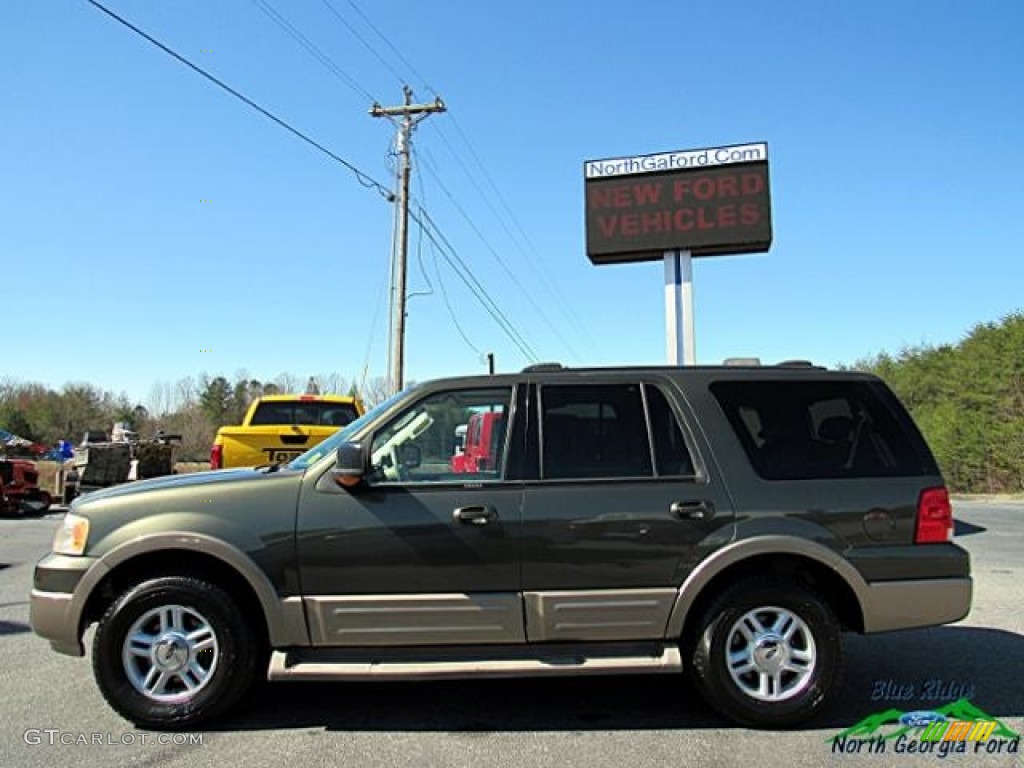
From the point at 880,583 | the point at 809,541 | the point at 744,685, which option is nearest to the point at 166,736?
the point at 744,685

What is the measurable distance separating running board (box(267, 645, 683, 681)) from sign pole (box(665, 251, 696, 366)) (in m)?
11.2

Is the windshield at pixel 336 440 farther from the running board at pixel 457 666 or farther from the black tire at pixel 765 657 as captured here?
the black tire at pixel 765 657

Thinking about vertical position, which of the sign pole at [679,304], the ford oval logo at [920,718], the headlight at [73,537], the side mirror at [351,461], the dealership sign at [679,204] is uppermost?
the dealership sign at [679,204]

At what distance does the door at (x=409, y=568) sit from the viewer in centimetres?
395

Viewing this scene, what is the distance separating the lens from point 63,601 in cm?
398

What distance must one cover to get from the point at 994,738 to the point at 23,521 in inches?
630

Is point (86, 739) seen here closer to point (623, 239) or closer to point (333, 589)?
point (333, 589)

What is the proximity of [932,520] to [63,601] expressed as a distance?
4678 millimetres

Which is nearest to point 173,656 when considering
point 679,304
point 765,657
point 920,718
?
point 765,657

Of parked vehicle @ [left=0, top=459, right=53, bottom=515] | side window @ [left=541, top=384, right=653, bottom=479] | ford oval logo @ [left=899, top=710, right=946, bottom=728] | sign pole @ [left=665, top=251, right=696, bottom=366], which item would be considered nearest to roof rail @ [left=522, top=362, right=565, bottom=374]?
side window @ [left=541, top=384, right=653, bottom=479]

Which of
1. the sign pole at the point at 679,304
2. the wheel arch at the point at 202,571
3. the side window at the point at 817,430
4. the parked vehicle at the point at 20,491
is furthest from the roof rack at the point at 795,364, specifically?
the parked vehicle at the point at 20,491

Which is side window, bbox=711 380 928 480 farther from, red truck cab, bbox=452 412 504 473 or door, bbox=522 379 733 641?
red truck cab, bbox=452 412 504 473

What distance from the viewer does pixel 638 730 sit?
3996 millimetres

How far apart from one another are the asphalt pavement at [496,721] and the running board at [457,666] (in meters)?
0.33
